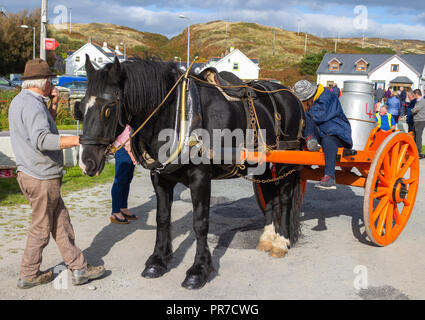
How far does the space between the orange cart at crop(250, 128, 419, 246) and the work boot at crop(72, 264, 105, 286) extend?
1912 mm

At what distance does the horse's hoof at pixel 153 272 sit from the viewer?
4095mm

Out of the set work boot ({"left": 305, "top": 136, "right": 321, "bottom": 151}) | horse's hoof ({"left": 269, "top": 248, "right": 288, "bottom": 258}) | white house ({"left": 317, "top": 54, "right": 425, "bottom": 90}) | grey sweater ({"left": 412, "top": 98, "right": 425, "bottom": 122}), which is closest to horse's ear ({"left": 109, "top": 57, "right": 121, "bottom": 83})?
work boot ({"left": 305, "top": 136, "right": 321, "bottom": 151})

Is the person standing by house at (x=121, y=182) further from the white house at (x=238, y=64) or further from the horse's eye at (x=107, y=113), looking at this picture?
the white house at (x=238, y=64)

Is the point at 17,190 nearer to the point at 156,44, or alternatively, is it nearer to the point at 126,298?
the point at 126,298

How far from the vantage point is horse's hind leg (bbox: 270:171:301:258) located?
16.5ft

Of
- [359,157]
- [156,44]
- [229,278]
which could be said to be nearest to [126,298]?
[229,278]

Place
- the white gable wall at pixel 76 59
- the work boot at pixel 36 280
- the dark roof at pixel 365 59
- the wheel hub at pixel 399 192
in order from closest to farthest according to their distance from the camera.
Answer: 1. the work boot at pixel 36 280
2. the wheel hub at pixel 399 192
3. the dark roof at pixel 365 59
4. the white gable wall at pixel 76 59

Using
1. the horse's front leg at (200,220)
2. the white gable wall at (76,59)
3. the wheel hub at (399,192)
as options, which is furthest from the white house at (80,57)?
the horse's front leg at (200,220)

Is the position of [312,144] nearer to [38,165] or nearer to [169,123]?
[169,123]

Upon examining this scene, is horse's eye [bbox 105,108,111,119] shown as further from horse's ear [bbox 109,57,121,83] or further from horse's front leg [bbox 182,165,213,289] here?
horse's front leg [bbox 182,165,213,289]

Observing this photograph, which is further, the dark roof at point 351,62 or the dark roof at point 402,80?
Answer: the dark roof at point 351,62

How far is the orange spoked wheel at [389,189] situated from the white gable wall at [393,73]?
5728 centimetres

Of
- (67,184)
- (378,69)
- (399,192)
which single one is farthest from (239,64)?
(399,192)

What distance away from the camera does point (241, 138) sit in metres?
4.16
